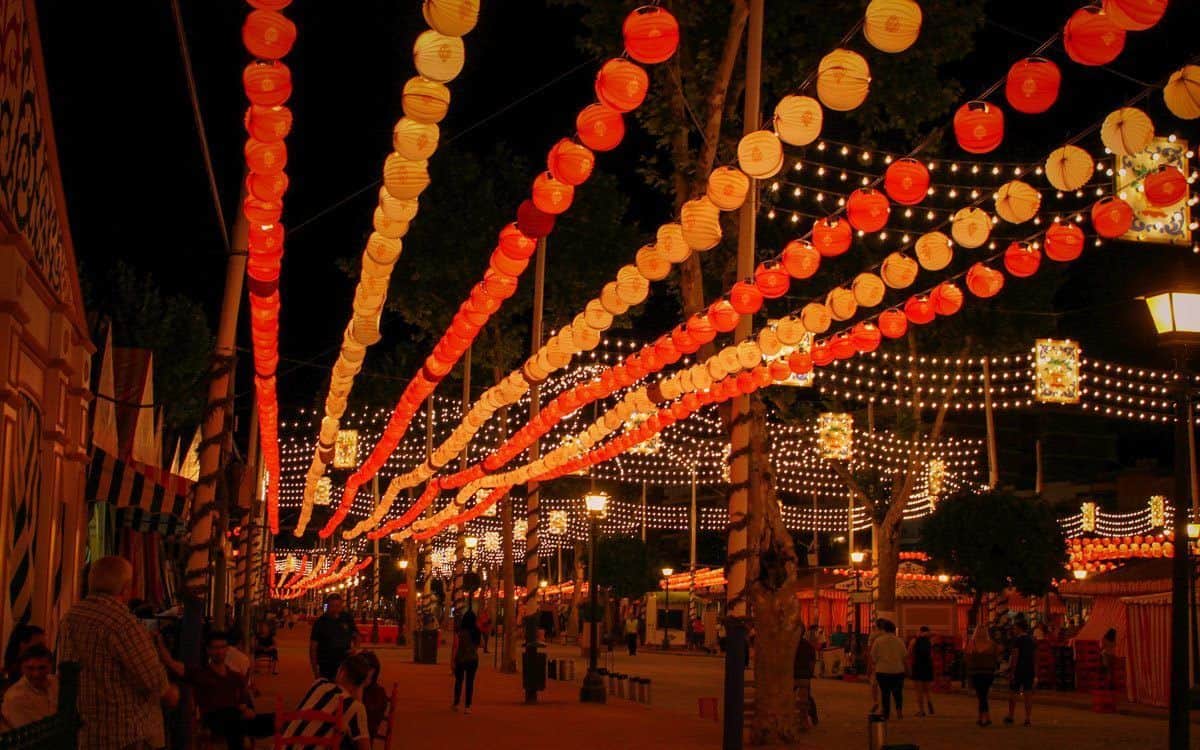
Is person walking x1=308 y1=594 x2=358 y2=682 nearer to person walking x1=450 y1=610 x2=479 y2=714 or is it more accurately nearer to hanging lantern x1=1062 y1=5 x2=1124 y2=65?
person walking x1=450 y1=610 x2=479 y2=714

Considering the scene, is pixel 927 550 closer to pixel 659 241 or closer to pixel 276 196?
pixel 659 241

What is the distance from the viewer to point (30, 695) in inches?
284

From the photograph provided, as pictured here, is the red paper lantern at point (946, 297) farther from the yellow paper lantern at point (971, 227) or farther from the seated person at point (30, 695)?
the seated person at point (30, 695)

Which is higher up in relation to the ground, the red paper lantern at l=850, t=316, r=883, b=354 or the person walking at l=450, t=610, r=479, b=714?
the red paper lantern at l=850, t=316, r=883, b=354

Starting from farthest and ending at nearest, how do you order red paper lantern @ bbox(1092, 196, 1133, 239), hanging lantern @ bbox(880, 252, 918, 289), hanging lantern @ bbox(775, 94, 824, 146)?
hanging lantern @ bbox(880, 252, 918, 289) < red paper lantern @ bbox(1092, 196, 1133, 239) < hanging lantern @ bbox(775, 94, 824, 146)

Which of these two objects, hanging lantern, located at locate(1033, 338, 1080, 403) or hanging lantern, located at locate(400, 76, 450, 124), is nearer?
hanging lantern, located at locate(400, 76, 450, 124)

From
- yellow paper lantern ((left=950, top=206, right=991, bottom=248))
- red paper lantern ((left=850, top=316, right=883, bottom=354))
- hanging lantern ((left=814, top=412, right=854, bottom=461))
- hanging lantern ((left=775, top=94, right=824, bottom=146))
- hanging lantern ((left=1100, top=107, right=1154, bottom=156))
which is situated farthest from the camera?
hanging lantern ((left=814, top=412, right=854, bottom=461))

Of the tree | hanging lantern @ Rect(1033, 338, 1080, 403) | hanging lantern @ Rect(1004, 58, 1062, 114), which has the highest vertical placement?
hanging lantern @ Rect(1033, 338, 1080, 403)

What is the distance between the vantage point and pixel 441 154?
36500mm

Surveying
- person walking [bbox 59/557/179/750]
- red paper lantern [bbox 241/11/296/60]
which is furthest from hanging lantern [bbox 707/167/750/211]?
person walking [bbox 59/557/179/750]

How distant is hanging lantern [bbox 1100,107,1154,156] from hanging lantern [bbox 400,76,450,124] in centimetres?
509

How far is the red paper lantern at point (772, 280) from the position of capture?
566 inches

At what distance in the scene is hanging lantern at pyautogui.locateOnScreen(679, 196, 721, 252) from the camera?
1342 centimetres

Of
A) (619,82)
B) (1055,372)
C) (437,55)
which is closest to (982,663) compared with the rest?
(1055,372)
